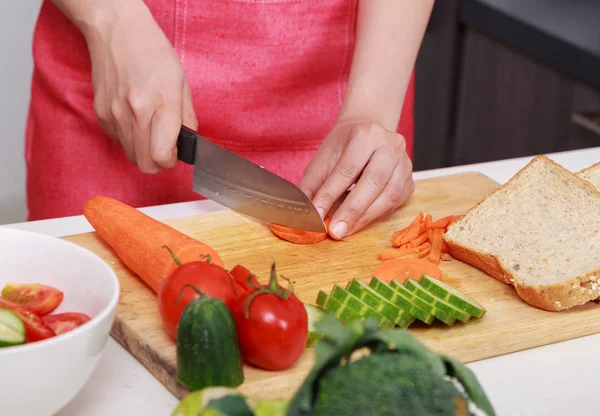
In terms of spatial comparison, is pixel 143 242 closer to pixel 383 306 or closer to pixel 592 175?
pixel 383 306

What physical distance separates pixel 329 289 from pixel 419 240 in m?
0.30

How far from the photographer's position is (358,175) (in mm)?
1988

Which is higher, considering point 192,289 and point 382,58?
point 382,58

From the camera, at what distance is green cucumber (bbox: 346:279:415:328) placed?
1.51m

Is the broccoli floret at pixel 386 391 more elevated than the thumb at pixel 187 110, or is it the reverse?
the broccoli floret at pixel 386 391

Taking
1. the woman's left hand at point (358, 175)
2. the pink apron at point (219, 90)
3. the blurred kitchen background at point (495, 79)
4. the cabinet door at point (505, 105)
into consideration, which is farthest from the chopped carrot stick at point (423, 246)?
the cabinet door at point (505, 105)

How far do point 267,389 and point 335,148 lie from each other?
820 mm

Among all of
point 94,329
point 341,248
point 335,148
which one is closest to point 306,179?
point 335,148

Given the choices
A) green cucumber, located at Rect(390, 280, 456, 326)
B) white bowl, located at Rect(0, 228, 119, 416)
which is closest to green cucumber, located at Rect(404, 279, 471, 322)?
green cucumber, located at Rect(390, 280, 456, 326)

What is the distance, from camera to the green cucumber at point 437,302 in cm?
152

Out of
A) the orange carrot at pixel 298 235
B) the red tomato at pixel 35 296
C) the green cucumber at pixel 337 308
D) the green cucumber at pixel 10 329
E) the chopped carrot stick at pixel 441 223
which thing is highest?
the green cucumber at pixel 10 329

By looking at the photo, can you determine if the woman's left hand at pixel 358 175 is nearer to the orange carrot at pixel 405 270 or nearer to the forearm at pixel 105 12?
the orange carrot at pixel 405 270

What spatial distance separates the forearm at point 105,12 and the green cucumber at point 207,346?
103 cm

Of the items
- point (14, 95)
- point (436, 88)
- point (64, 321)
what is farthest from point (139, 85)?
point (436, 88)
